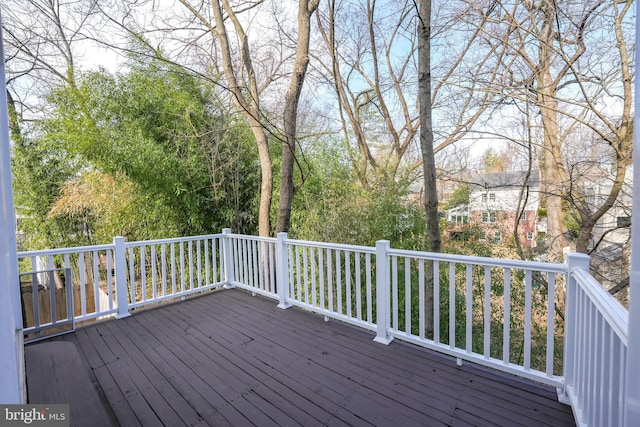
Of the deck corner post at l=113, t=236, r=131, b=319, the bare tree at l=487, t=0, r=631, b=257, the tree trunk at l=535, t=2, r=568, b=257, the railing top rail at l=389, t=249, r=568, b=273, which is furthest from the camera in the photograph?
the tree trunk at l=535, t=2, r=568, b=257

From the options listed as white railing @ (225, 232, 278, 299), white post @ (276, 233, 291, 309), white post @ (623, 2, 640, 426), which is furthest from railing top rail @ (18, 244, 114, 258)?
white post @ (623, 2, 640, 426)

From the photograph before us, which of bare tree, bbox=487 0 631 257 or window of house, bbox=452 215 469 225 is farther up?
bare tree, bbox=487 0 631 257

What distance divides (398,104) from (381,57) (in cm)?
104

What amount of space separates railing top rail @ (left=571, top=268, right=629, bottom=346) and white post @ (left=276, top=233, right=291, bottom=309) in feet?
8.64

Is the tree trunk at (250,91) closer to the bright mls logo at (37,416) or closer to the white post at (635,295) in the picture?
the bright mls logo at (37,416)

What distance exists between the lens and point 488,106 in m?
4.36

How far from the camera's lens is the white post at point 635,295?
0.67 m

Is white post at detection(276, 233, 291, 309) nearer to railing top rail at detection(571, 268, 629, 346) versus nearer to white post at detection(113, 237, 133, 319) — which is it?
white post at detection(113, 237, 133, 319)

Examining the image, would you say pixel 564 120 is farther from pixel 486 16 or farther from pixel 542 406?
pixel 542 406

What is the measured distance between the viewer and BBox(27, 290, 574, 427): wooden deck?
6.09 ft

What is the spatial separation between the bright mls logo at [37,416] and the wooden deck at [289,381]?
0.31 metres

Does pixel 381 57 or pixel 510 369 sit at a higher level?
pixel 381 57

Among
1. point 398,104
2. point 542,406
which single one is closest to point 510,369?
point 542,406

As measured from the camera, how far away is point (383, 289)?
2.71m
